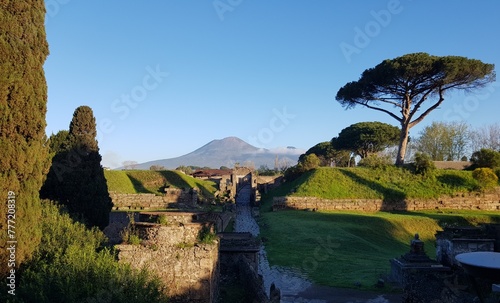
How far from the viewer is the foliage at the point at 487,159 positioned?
39203 millimetres

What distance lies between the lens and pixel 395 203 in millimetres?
35094

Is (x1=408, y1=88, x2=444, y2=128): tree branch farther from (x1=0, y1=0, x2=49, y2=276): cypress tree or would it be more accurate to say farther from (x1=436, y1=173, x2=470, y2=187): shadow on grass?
(x1=0, y1=0, x2=49, y2=276): cypress tree

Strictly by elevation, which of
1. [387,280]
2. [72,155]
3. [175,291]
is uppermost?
[72,155]

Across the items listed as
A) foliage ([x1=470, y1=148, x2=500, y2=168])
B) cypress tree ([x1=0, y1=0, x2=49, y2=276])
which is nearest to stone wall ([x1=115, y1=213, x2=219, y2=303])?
cypress tree ([x1=0, y1=0, x2=49, y2=276])

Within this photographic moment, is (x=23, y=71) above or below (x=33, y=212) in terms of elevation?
above

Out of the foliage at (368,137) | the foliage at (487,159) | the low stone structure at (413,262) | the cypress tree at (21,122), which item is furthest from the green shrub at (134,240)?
the foliage at (368,137)

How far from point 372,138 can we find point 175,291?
5779cm

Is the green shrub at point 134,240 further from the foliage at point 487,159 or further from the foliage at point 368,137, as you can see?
the foliage at point 368,137

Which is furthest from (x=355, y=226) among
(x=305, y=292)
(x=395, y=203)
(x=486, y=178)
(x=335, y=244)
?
(x=486, y=178)

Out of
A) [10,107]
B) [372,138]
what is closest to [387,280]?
[10,107]

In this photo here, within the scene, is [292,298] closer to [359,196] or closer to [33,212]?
[33,212]

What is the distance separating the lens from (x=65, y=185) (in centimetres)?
1766

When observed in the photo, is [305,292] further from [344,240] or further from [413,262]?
[344,240]

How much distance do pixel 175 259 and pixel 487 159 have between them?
40.4 metres
